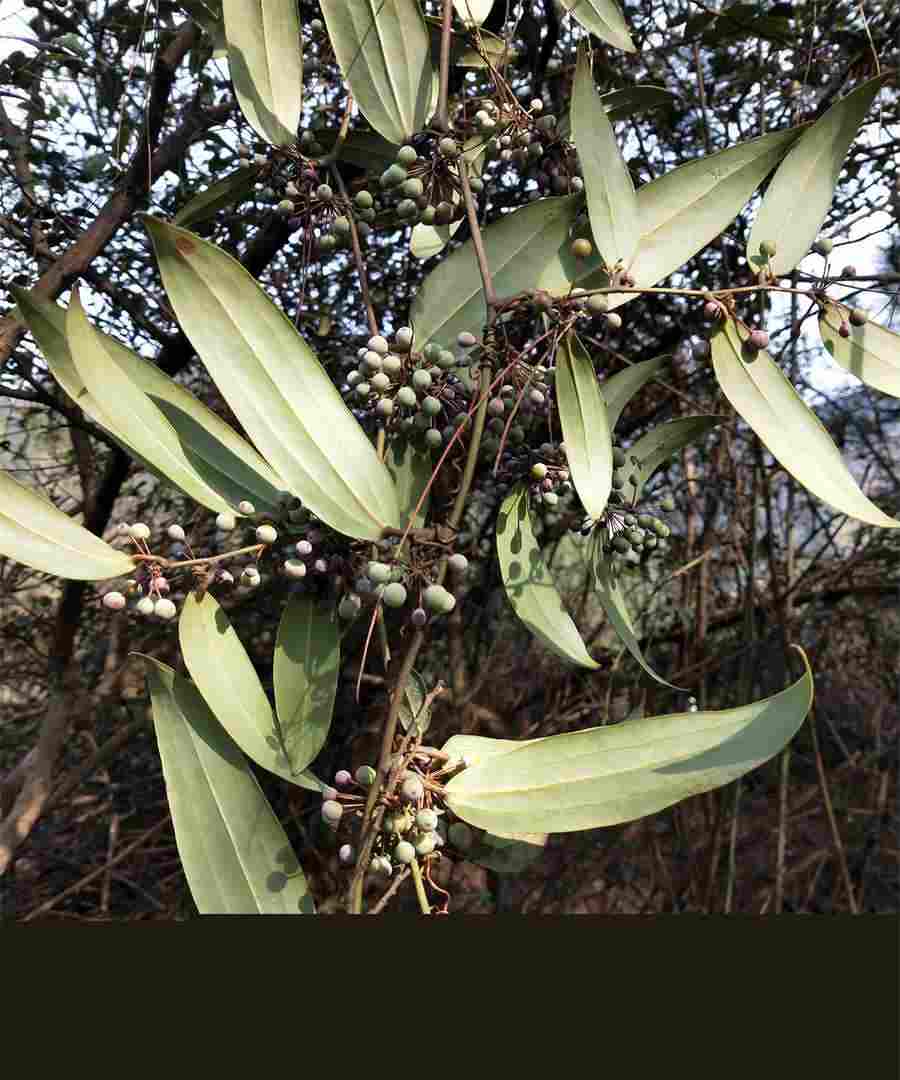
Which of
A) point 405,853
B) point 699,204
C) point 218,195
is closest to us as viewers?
point 405,853

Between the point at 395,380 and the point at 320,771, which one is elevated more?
the point at 395,380

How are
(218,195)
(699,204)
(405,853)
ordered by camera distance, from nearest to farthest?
(405,853)
(699,204)
(218,195)

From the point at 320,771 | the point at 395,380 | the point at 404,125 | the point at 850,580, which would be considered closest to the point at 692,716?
the point at 395,380

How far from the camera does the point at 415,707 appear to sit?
44 cm

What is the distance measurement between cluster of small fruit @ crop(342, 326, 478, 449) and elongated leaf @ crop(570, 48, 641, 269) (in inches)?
3.2

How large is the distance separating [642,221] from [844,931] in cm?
34

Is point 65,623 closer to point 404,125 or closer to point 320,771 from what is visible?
point 320,771

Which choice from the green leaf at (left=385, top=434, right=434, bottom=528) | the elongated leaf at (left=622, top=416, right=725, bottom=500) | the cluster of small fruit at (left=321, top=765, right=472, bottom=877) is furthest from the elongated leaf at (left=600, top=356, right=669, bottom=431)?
the cluster of small fruit at (left=321, top=765, right=472, bottom=877)

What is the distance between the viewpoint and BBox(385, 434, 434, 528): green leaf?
42 cm

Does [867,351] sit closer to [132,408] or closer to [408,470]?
[408,470]

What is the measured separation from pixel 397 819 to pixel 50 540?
7.9 inches

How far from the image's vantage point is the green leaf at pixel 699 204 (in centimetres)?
45

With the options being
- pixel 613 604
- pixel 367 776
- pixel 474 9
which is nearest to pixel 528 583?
pixel 613 604

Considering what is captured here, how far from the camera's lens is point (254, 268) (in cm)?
96
